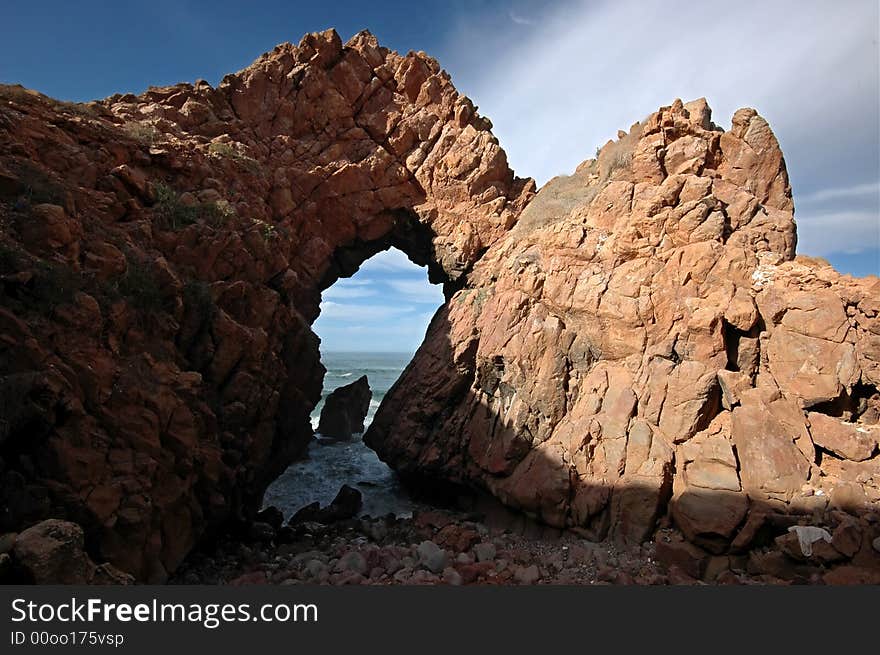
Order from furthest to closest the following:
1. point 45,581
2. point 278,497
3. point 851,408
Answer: point 278,497
point 851,408
point 45,581

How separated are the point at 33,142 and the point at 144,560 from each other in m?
9.02

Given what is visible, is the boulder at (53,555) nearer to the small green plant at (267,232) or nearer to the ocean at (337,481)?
the small green plant at (267,232)

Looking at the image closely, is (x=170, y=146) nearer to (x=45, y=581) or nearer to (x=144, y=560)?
(x=144, y=560)

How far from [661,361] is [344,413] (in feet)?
57.4

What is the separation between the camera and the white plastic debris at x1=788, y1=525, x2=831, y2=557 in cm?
789

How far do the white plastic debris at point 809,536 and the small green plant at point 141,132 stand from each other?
58.8 feet

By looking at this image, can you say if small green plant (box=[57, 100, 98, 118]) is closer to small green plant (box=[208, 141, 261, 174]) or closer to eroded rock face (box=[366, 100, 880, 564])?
small green plant (box=[208, 141, 261, 174])

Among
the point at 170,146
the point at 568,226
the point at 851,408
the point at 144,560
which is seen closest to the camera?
the point at 144,560

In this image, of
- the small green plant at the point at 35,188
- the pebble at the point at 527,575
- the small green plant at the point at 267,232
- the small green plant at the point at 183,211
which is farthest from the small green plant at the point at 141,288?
the pebble at the point at 527,575

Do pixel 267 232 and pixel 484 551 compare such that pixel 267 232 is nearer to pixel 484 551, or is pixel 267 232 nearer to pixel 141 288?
pixel 141 288

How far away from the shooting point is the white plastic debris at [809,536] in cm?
789

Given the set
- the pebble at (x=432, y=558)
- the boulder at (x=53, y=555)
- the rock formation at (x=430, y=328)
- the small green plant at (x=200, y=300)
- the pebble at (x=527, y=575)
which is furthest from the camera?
the small green plant at (x=200, y=300)

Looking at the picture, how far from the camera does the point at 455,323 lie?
15305 millimetres

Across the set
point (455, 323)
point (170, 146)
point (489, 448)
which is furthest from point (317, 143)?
point (489, 448)
